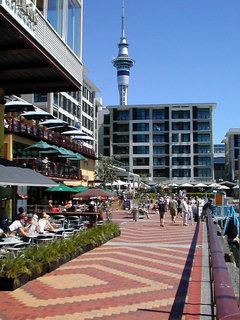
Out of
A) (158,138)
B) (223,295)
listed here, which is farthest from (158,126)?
(223,295)

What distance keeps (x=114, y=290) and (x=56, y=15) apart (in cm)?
882

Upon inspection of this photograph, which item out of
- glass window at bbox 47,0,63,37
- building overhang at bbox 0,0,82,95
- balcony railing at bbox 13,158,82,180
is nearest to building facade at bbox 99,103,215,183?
balcony railing at bbox 13,158,82,180

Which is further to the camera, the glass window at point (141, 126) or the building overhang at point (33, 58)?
the glass window at point (141, 126)

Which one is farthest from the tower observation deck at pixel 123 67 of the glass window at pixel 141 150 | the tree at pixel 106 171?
the tree at pixel 106 171

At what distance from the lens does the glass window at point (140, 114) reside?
355 ft

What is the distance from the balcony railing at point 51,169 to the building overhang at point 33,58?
16.3 metres

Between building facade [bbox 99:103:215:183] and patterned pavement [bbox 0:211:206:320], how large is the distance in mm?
90596

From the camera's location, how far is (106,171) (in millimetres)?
60000

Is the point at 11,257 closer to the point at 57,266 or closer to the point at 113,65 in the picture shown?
the point at 57,266

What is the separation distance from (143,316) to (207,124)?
3906 inches

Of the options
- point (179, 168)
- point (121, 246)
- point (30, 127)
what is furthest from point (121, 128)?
point (121, 246)

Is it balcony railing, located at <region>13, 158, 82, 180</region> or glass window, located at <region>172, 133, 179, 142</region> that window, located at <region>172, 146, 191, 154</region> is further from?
Result: balcony railing, located at <region>13, 158, 82, 180</region>

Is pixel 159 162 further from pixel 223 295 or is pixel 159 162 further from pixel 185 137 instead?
pixel 223 295

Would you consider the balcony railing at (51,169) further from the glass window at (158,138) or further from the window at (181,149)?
the glass window at (158,138)
